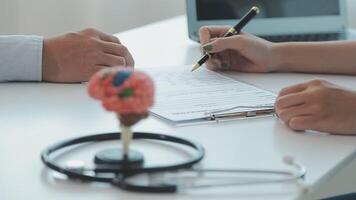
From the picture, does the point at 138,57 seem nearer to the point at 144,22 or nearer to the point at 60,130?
the point at 60,130

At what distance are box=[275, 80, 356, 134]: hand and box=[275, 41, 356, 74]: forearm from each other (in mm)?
312

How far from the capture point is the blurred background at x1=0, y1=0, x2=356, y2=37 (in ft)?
6.79

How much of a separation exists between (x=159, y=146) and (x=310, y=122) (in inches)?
8.0

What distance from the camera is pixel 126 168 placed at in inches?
25.6

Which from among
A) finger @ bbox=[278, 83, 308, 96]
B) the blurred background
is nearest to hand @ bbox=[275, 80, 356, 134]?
finger @ bbox=[278, 83, 308, 96]

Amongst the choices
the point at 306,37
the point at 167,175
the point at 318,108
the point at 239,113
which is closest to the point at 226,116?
the point at 239,113

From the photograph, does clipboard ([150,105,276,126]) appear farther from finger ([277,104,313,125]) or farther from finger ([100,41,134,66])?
finger ([100,41,134,66])

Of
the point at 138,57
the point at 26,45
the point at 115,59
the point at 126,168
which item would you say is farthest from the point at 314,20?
the point at 126,168

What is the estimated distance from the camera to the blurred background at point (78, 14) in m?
2.07

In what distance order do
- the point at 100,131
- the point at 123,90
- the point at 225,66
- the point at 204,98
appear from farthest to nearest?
the point at 225,66 < the point at 204,98 < the point at 100,131 < the point at 123,90

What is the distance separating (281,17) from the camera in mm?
1506

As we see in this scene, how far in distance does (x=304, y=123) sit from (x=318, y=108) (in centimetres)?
3

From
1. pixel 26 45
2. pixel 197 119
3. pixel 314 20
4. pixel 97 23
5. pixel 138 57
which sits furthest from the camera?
→ pixel 97 23

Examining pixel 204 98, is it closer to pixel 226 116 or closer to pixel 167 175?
pixel 226 116
